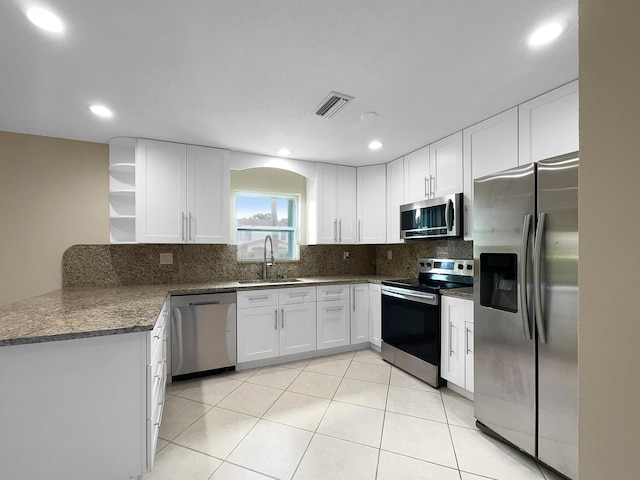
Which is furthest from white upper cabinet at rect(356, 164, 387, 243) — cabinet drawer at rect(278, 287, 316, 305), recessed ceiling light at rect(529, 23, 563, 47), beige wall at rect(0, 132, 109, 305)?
beige wall at rect(0, 132, 109, 305)

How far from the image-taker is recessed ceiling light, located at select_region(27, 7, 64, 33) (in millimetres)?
1408

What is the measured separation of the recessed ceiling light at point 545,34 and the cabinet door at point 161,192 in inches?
118

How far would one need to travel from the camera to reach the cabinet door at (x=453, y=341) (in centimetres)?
255

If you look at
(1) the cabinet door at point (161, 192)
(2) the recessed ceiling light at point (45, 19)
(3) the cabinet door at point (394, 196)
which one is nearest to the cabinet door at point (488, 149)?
(3) the cabinet door at point (394, 196)

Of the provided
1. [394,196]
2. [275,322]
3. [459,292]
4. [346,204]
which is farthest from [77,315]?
[394,196]

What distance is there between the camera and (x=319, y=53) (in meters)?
1.71

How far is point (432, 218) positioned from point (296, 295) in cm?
168

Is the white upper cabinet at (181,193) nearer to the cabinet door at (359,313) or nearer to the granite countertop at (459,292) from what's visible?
the cabinet door at (359,313)

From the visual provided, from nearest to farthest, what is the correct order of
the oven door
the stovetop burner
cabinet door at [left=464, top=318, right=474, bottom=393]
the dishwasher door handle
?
cabinet door at [left=464, top=318, right=474, bottom=393] → the oven door → the dishwasher door handle → the stovetop burner

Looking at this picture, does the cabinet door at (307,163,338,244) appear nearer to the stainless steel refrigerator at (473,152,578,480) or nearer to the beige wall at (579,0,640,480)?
the stainless steel refrigerator at (473,152,578,480)

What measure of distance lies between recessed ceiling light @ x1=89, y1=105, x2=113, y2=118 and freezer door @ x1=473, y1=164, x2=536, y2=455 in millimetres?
2887

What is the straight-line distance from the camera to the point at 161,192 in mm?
3096

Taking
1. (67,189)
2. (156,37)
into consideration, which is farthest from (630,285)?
(67,189)

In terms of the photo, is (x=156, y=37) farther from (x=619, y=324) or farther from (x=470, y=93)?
(x=619, y=324)
